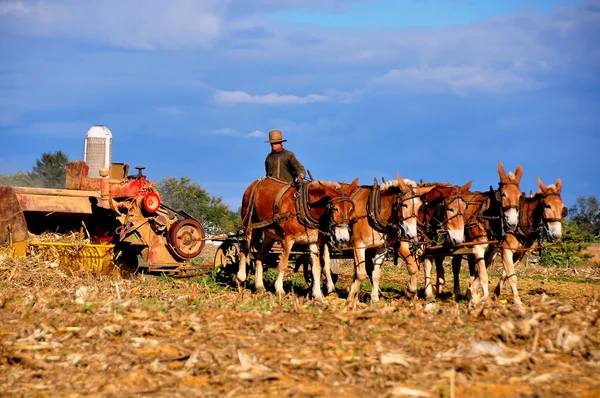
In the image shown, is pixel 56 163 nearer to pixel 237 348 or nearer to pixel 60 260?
pixel 60 260

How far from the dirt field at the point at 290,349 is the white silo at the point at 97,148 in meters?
9.21

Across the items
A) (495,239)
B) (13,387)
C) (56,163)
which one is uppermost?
(56,163)

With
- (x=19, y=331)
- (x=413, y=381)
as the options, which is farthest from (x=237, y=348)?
(x=19, y=331)

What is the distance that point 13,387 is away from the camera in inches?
351

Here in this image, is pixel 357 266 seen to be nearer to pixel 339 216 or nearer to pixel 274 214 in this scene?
pixel 339 216

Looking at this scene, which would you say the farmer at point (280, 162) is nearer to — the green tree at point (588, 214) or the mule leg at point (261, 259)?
the mule leg at point (261, 259)

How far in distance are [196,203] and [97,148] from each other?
3805 centimetres

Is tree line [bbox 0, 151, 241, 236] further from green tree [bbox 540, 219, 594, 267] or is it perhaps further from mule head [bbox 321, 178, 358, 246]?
mule head [bbox 321, 178, 358, 246]

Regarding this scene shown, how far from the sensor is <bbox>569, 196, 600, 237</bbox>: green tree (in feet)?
229

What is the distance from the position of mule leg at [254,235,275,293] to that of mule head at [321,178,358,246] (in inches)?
82.8

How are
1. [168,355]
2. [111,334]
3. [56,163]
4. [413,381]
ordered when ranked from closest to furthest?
1. [413,381]
2. [168,355]
3. [111,334]
4. [56,163]

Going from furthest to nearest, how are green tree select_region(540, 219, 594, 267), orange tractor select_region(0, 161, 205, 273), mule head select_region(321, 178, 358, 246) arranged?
green tree select_region(540, 219, 594, 267) < orange tractor select_region(0, 161, 205, 273) < mule head select_region(321, 178, 358, 246)

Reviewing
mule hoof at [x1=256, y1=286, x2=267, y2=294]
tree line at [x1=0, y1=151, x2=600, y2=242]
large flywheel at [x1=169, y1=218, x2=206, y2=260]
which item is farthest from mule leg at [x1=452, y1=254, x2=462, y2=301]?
tree line at [x1=0, y1=151, x2=600, y2=242]

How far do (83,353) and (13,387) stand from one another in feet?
3.78
